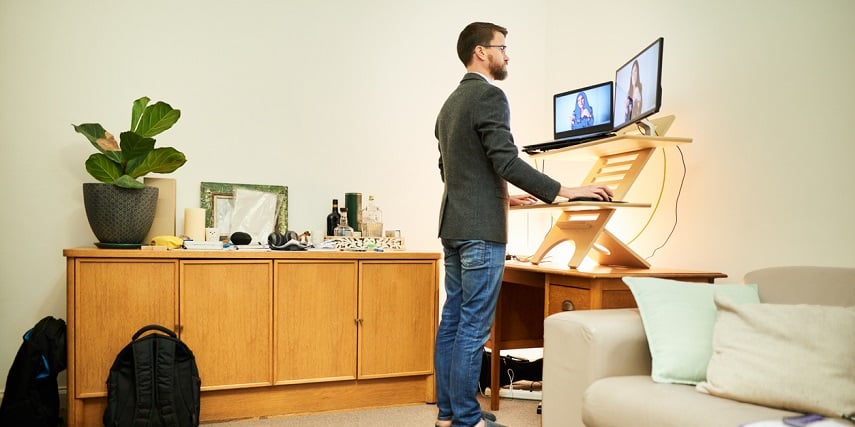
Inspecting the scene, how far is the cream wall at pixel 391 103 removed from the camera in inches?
90.9

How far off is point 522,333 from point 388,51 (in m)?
1.81

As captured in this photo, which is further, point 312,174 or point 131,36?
point 312,174

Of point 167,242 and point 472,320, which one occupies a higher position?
point 167,242

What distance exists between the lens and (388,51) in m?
3.45

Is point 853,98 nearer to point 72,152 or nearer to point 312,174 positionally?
point 312,174

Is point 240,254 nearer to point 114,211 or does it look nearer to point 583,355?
point 114,211

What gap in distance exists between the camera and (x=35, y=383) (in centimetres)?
230

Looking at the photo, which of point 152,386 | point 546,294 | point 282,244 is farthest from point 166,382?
point 546,294

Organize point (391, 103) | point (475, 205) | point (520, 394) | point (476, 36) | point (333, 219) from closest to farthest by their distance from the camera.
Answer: point (475, 205)
point (476, 36)
point (520, 394)
point (333, 219)
point (391, 103)

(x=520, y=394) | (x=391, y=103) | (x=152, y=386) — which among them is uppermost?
(x=391, y=103)

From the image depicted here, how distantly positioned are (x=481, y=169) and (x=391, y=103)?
1.51 meters

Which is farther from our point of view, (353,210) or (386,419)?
(353,210)

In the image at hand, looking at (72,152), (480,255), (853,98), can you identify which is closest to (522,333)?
(480,255)

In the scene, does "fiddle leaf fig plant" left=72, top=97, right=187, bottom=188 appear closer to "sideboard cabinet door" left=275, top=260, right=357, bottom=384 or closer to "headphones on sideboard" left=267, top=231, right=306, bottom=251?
"headphones on sideboard" left=267, top=231, right=306, bottom=251
